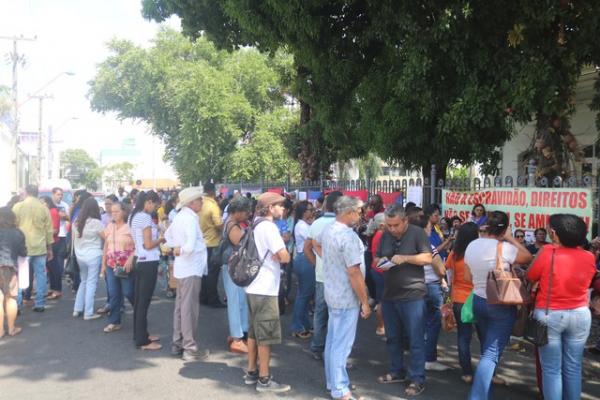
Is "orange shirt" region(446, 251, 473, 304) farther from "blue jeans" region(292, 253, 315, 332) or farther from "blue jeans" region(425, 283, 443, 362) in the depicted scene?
"blue jeans" region(292, 253, 315, 332)

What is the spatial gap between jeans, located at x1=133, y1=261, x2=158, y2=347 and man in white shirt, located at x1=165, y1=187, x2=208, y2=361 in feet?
1.47

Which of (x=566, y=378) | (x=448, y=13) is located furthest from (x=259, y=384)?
(x=448, y=13)

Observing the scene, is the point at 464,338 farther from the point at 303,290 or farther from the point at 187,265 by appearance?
the point at 187,265

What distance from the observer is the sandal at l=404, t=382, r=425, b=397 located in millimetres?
4816

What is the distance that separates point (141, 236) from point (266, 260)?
78.6 inches

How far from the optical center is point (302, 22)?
9656mm

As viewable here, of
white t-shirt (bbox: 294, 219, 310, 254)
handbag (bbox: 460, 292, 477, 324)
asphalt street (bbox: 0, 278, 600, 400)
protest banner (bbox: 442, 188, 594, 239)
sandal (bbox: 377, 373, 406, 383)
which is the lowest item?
asphalt street (bbox: 0, 278, 600, 400)

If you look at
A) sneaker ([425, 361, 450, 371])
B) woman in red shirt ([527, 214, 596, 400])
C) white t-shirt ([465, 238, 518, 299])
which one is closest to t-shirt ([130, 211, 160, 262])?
sneaker ([425, 361, 450, 371])

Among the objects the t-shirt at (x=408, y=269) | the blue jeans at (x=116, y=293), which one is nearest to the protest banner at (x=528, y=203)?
the t-shirt at (x=408, y=269)

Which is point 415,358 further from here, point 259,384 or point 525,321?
point 259,384

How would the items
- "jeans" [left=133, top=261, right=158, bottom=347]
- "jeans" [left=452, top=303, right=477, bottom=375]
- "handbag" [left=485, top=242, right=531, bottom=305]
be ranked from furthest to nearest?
"jeans" [left=133, top=261, right=158, bottom=347] → "jeans" [left=452, top=303, right=477, bottom=375] → "handbag" [left=485, top=242, right=531, bottom=305]

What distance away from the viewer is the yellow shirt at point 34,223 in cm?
777

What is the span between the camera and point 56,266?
30.0 feet

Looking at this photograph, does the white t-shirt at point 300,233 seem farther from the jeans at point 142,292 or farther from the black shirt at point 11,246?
the black shirt at point 11,246
